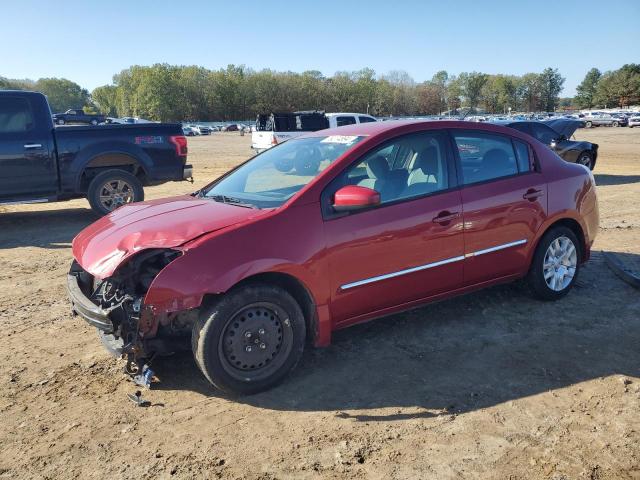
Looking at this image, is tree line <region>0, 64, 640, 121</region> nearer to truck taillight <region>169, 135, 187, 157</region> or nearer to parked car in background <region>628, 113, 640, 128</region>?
parked car in background <region>628, 113, 640, 128</region>

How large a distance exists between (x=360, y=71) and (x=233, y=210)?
158 m

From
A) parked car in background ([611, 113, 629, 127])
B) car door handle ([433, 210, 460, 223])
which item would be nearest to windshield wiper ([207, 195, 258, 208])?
car door handle ([433, 210, 460, 223])

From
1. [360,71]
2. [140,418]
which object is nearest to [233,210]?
[140,418]

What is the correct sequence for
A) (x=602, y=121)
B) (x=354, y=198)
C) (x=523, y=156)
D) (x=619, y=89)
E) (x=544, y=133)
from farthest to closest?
(x=619, y=89), (x=602, y=121), (x=544, y=133), (x=523, y=156), (x=354, y=198)

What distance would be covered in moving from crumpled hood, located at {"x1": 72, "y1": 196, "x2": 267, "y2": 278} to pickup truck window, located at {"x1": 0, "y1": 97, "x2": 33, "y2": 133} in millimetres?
5667

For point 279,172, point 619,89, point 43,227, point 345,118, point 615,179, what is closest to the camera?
point 279,172

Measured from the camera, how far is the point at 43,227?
31.2ft

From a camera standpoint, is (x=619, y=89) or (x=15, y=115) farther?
(x=619, y=89)

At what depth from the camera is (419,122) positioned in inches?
177

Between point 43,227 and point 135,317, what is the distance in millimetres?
7190

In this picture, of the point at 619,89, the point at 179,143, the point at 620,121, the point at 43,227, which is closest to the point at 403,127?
the point at 179,143

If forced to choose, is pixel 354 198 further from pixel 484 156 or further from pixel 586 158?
pixel 586 158

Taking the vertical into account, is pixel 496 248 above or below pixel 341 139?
below

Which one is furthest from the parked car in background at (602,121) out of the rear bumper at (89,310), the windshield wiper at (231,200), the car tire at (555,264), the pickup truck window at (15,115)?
the rear bumper at (89,310)
